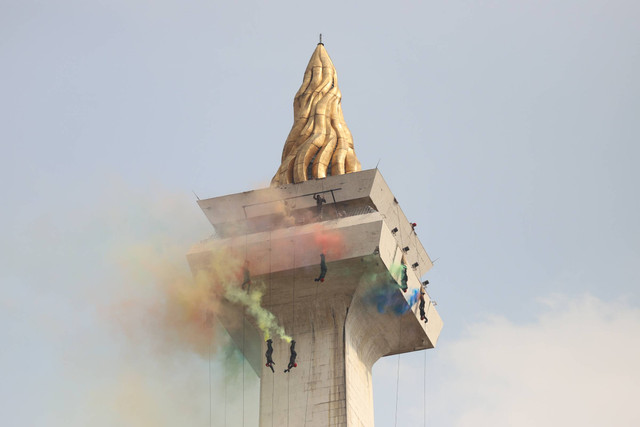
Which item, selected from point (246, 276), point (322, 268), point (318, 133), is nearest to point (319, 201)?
point (322, 268)

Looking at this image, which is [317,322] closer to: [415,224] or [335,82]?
[415,224]

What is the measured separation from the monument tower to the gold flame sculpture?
220 mm

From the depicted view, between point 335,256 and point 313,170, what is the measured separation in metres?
7.75

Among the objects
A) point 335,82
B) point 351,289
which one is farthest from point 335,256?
point 335,82

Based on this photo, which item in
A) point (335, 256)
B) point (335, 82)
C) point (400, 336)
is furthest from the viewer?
point (335, 82)

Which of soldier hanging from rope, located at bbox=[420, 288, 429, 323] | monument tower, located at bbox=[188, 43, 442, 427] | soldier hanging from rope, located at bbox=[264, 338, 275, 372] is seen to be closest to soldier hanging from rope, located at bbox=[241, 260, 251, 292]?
monument tower, located at bbox=[188, 43, 442, 427]

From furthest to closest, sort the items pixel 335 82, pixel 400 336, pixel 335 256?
pixel 335 82 < pixel 400 336 < pixel 335 256

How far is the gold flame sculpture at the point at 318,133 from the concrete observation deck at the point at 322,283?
3088 mm

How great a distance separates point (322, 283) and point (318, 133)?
35.5ft

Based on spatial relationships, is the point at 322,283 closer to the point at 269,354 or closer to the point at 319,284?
the point at 319,284

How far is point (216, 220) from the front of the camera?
78438 mm

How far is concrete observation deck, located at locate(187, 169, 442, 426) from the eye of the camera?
244 ft

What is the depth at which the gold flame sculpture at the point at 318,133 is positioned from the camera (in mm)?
80562

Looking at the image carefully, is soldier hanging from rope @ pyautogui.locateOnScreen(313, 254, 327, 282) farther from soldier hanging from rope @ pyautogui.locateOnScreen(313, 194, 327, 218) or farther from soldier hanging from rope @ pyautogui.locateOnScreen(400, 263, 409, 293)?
soldier hanging from rope @ pyautogui.locateOnScreen(400, 263, 409, 293)
